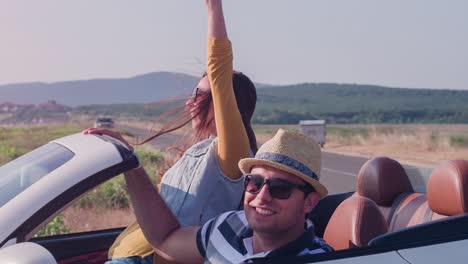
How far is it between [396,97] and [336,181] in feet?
442

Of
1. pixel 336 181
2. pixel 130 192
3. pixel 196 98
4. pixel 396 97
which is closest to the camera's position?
pixel 130 192

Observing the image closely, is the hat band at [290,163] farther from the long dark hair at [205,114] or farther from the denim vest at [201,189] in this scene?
the long dark hair at [205,114]

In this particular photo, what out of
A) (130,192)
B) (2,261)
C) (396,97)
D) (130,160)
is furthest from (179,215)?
(396,97)

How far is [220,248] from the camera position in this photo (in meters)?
2.83

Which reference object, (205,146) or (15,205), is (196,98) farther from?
(15,205)

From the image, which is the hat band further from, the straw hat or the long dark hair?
the long dark hair

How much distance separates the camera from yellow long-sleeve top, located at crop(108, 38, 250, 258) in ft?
10.1

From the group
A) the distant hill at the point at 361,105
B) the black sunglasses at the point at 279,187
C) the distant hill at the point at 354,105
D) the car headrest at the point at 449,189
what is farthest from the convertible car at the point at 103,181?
the distant hill at the point at 361,105

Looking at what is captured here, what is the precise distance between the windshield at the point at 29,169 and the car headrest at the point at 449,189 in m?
1.78

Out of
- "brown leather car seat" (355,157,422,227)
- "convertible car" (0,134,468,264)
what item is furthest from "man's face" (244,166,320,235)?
"brown leather car seat" (355,157,422,227)

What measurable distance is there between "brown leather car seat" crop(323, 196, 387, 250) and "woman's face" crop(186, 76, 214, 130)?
2.41ft

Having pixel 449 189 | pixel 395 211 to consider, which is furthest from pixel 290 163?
pixel 395 211

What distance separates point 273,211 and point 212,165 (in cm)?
51

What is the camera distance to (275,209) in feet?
8.97
